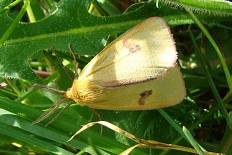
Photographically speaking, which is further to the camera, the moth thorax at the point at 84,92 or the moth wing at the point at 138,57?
the moth thorax at the point at 84,92

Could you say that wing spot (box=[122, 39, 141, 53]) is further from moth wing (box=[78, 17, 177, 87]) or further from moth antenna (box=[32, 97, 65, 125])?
moth antenna (box=[32, 97, 65, 125])

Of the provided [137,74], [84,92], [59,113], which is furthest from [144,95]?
[59,113]

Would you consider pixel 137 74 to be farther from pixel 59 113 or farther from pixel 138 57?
pixel 59 113

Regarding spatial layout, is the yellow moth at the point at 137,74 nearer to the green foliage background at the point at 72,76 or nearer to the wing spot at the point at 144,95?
the wing spot at the point at 144,95

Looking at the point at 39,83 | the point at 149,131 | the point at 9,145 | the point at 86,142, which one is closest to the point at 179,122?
the point at 149,131

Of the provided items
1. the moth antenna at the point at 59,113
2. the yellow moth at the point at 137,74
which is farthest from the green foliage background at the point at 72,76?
the yellow moth at the point at 137,74

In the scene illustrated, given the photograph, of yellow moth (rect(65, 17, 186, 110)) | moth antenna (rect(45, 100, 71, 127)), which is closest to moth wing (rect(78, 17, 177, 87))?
yellow moth (rect(65, 17, 186, 110))
